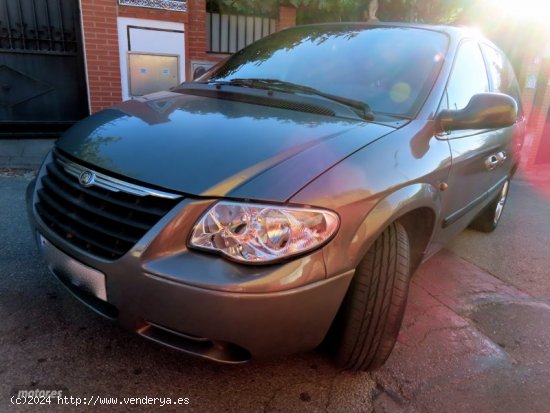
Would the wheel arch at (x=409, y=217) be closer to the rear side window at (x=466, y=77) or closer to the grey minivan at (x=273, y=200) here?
the grey minivan at (x=273, y=200)

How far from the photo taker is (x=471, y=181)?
2.77 meters

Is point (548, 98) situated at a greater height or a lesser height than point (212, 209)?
lesser

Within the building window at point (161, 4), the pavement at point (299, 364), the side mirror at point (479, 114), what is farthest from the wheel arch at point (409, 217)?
the building window at point (161, 4)

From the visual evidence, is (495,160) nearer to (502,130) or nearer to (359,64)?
(502,130)

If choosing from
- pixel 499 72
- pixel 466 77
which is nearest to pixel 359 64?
pixel 466 77

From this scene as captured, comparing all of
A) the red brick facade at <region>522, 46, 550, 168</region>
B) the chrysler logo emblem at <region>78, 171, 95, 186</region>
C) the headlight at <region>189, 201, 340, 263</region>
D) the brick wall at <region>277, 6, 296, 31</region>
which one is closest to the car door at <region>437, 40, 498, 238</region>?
the headlight at <region>189, 201, 340, 263</region>

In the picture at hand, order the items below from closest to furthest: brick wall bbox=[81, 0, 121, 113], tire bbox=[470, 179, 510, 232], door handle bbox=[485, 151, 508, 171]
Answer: door handle bbox=[485, 151, 508, 171], tire bbox=[470, 179, 510, 232], brick wall bbox=[81, 0, 121, 113]

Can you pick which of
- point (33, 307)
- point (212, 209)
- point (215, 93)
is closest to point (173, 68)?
point (215, 93)

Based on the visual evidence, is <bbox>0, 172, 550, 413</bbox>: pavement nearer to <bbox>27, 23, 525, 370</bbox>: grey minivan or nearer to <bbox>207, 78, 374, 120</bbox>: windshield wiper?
<bbox>27, 23, 525, 370</bbox>: grey minivan

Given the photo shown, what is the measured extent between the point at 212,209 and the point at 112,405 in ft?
3.19

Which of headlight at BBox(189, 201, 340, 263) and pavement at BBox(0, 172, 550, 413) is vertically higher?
headlight at BBox(189, 201, 340, 263)

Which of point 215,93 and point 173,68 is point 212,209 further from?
point 173,68

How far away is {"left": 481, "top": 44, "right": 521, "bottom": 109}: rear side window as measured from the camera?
3.44m

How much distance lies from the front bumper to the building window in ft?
16.1
